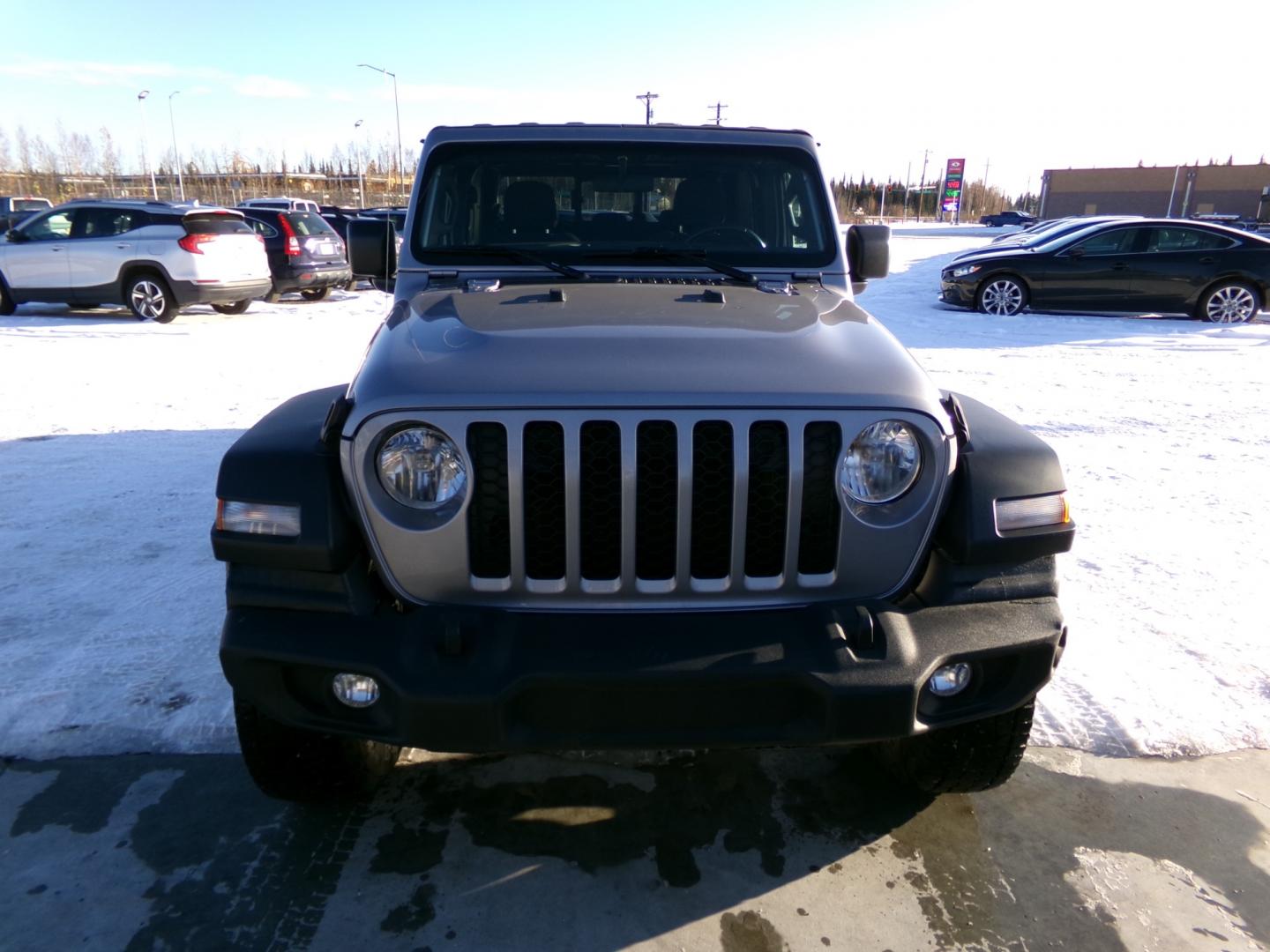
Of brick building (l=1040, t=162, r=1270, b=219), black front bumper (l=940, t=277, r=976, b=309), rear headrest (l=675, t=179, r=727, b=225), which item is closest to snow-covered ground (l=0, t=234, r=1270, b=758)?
rear headrest (l=675, t=179, r=727, b=225)

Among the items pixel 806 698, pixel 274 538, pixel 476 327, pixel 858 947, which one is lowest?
pixel 858 947

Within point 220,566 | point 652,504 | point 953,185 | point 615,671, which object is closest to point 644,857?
point 615,671

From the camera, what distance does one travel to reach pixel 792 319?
2.70 m

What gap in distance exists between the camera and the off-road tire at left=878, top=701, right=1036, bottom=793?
2502 millimetres

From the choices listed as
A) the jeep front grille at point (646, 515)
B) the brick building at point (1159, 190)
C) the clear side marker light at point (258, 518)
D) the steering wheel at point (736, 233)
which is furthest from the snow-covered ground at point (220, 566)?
the brick building at point (1159, 190)

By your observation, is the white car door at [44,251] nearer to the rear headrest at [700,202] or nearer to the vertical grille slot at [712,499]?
A: the rear headrest at [700,202]

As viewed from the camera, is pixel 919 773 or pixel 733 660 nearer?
pixel 733 660

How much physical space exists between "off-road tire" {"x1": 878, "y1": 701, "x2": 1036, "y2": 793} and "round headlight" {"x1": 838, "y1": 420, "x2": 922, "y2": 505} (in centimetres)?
72

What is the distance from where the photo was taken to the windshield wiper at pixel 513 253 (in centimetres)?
324

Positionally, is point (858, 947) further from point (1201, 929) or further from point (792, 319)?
point (792, 319)

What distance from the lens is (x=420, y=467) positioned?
2.17 m

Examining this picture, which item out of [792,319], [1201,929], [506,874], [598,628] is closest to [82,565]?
[506,874]

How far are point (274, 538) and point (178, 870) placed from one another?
1017 mm

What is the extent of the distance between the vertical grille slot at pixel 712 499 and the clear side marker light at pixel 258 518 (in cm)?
97
